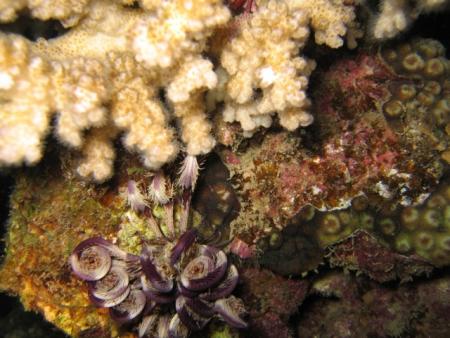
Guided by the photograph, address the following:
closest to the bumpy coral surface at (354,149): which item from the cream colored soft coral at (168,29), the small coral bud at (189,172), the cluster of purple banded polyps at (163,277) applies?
the small coral bud at (189,172)

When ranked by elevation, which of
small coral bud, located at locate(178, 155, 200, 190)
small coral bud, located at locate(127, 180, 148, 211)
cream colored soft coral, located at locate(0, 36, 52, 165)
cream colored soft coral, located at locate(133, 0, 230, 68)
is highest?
cream colored soft coral, located at locate(133, 0, 230, 68)

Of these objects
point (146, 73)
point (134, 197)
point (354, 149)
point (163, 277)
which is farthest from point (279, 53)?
point (163, 277)

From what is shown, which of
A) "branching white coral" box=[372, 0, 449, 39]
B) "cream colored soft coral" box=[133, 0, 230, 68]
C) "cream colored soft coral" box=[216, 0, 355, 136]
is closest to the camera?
"cream colored soft coral" box=[133, 0, 230, 68]

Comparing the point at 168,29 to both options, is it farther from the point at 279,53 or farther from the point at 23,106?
the point at 23,106

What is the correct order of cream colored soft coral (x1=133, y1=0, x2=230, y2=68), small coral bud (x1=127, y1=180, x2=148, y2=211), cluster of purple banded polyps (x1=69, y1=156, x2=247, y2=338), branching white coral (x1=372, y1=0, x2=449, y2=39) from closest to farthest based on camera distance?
cream colored soft coral (x1=133, y1=0, x2=230, y2=68)
branching white coral (x1=372, y1=0, x2=449, y2=39)
cluster of purple banded polyps (x1=69, y1=156, x2=247, y2=338)
small coral bud (x1=127, y1=180, x2=148, y2=211)

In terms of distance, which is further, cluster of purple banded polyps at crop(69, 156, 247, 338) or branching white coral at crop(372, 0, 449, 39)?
cluster of purple banded polyps at crop(69, 156, 247, 338)

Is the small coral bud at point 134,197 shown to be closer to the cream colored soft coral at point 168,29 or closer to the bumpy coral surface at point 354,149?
the bumpy coral surface at point 354,149

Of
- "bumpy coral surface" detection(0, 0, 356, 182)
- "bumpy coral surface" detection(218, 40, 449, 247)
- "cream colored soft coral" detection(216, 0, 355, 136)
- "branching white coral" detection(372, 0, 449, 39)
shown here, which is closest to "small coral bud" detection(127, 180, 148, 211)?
"bumpy coral surface" detection(0, 0, 356, 182)

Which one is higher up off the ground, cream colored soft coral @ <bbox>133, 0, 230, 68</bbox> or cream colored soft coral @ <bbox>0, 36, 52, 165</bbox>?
cream colored soft coral @ <bbox>133, 0, 230, 68</bbox>

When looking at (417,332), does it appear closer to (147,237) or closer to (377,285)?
(377,285)

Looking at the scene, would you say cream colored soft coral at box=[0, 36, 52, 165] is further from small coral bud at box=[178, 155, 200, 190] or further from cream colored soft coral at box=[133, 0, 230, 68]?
small coral bud at box=[178, 155, 200, 190]
